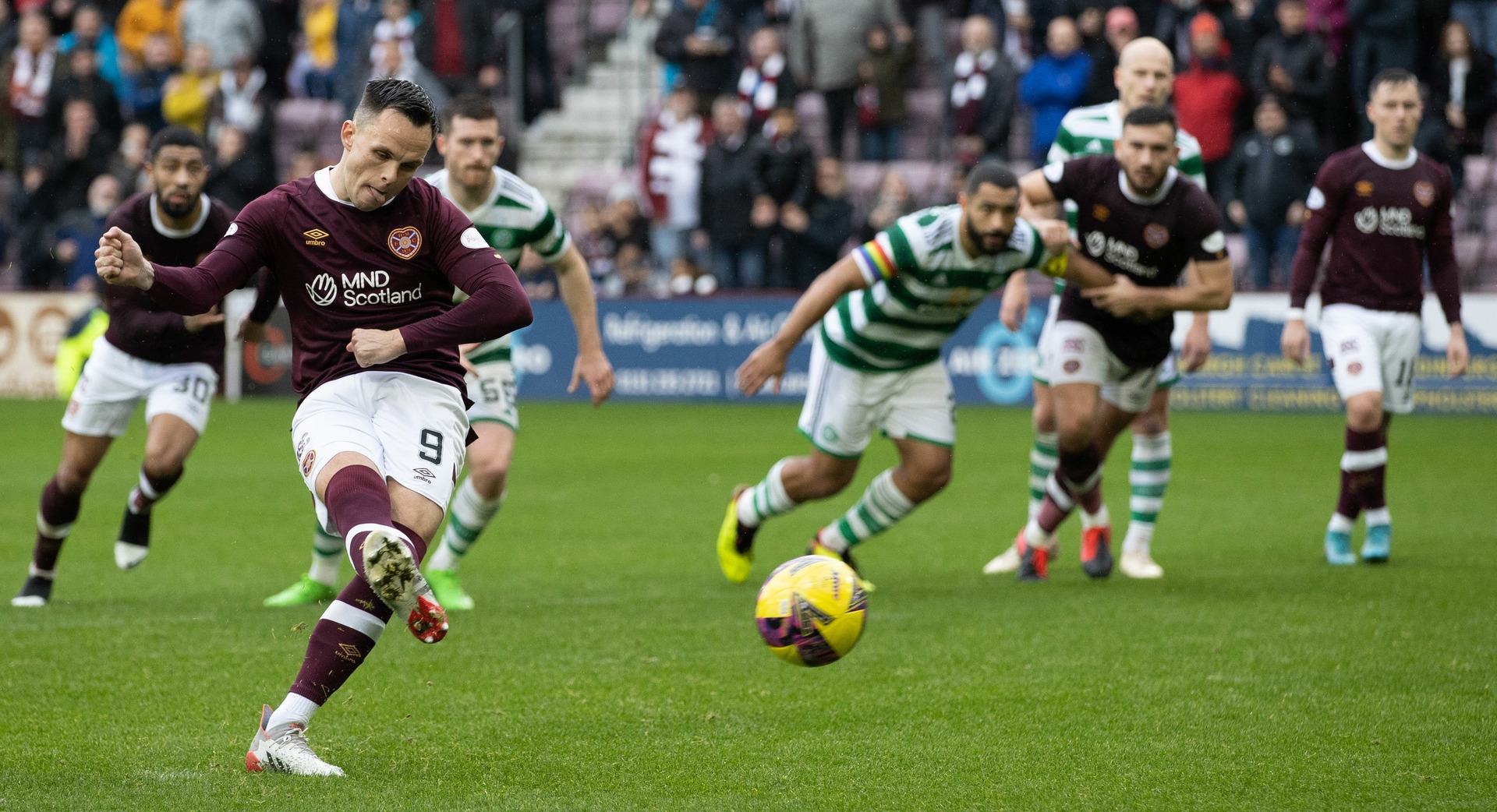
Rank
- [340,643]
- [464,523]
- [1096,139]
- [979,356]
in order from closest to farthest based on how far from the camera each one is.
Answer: [340,643], [464,523], [1096,139], [979,356]

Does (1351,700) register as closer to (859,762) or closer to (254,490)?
(859,762)

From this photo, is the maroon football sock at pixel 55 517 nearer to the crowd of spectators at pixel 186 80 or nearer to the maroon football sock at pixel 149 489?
the maroon football sock at pixel 149 489

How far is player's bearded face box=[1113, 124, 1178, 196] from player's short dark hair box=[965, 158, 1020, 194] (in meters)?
0.72

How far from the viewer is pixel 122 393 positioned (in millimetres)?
8102

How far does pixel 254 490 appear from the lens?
12750 millimetres

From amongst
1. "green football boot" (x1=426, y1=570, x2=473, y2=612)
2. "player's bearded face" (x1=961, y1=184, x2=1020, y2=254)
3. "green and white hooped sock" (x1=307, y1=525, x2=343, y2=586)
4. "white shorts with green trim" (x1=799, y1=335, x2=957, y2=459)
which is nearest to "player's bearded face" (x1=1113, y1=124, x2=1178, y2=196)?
"player's bearded face" (x1=961, y1=184, x2=1020, y2=254)

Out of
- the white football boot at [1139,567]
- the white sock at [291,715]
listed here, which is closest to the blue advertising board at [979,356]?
the white football boot at [1139,567]

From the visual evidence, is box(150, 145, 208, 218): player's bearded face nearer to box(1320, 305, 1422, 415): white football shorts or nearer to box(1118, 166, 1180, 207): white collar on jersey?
box(1118, 166, 1180, 207): white collar on jersey

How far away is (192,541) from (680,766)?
242 inches

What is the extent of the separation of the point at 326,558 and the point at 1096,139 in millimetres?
4615

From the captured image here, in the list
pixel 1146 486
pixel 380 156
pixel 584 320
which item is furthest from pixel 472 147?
pixel 1146 486

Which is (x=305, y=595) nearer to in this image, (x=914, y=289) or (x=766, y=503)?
(x=766, y=503)

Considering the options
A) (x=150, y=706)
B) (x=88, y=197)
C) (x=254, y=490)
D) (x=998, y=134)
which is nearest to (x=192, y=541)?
(x=254, y=490)

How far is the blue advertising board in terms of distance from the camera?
16750mm
